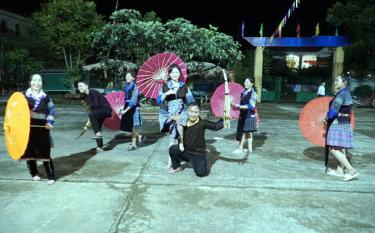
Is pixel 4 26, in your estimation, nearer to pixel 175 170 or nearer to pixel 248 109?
pixel 248 109

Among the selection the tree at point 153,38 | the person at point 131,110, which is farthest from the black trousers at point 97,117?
the tree at point 153,38

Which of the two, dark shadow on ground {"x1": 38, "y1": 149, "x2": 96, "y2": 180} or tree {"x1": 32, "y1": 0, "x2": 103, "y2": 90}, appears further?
tree {"x1": 32, "y1": 0, "x2": 103, "y2": 90}

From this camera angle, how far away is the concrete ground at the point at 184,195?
3.88 meters

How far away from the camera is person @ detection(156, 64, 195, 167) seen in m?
5.81

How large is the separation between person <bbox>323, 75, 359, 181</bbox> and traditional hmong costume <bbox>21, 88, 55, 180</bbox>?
3801mm

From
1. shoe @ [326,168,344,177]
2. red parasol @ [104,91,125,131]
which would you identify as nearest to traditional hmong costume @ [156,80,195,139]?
shoe @ [326,168,344,177]

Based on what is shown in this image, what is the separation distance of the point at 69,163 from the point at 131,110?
184 cm

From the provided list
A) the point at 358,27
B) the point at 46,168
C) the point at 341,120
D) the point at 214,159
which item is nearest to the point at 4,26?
the point at 358,27

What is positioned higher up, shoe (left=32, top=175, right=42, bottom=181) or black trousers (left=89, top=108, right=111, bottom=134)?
black trousers (left=89, top=108, right=111, bottom=134)

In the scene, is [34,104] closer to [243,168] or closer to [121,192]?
[121,192]

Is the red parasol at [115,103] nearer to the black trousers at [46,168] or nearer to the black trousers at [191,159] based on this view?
the black trousers at [191,159]

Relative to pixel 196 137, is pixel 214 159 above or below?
below

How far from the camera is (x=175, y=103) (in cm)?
588

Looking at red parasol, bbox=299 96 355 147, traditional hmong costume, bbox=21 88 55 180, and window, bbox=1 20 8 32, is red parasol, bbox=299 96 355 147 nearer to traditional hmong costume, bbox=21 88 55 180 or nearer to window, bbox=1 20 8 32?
traditional hmong costume, bbox=21 88 55 180
